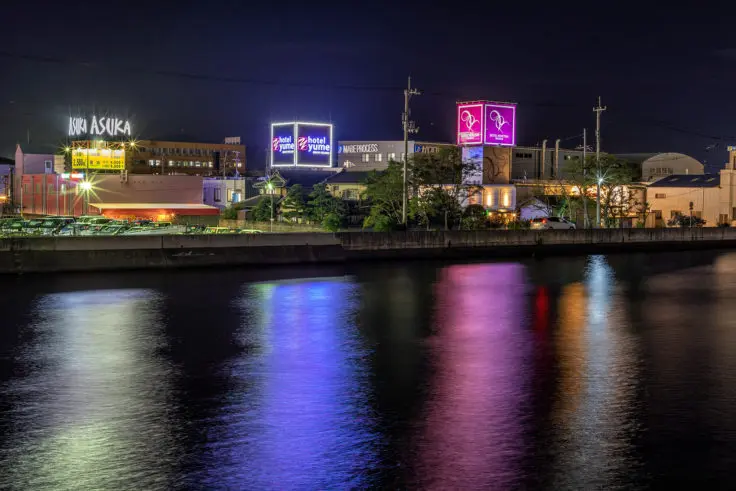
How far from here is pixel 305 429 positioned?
1362 cm

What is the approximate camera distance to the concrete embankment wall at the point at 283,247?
3816cm

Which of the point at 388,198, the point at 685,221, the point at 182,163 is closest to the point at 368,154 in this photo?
the point at 685,221

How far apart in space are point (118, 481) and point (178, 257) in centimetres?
3009

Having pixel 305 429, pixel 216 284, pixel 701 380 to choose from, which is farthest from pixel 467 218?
pixel 305 429

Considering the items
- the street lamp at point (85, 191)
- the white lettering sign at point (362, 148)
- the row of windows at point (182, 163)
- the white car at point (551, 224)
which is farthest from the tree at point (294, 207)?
the row of windows at point (182, 163)

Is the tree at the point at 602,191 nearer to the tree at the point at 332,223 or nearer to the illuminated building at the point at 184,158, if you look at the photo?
the tree at the point at 332,223

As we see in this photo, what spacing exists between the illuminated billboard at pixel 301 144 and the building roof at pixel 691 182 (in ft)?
133

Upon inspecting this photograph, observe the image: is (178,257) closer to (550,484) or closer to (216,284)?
(216,284)

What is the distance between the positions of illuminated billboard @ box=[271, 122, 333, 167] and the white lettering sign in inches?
239

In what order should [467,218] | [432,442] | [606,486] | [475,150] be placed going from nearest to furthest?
1. [606,486]
2. [432,442]
3. [467,218]
4. [475,150]

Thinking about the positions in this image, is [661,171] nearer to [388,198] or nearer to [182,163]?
[388,198]

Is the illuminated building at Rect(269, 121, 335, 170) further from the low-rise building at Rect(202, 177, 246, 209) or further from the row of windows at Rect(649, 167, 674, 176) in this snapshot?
the row of windows at Rect(649, 167, 674, 176)

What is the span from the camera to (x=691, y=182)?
81.1 metres

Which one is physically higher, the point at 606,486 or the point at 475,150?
the point at 475,150
